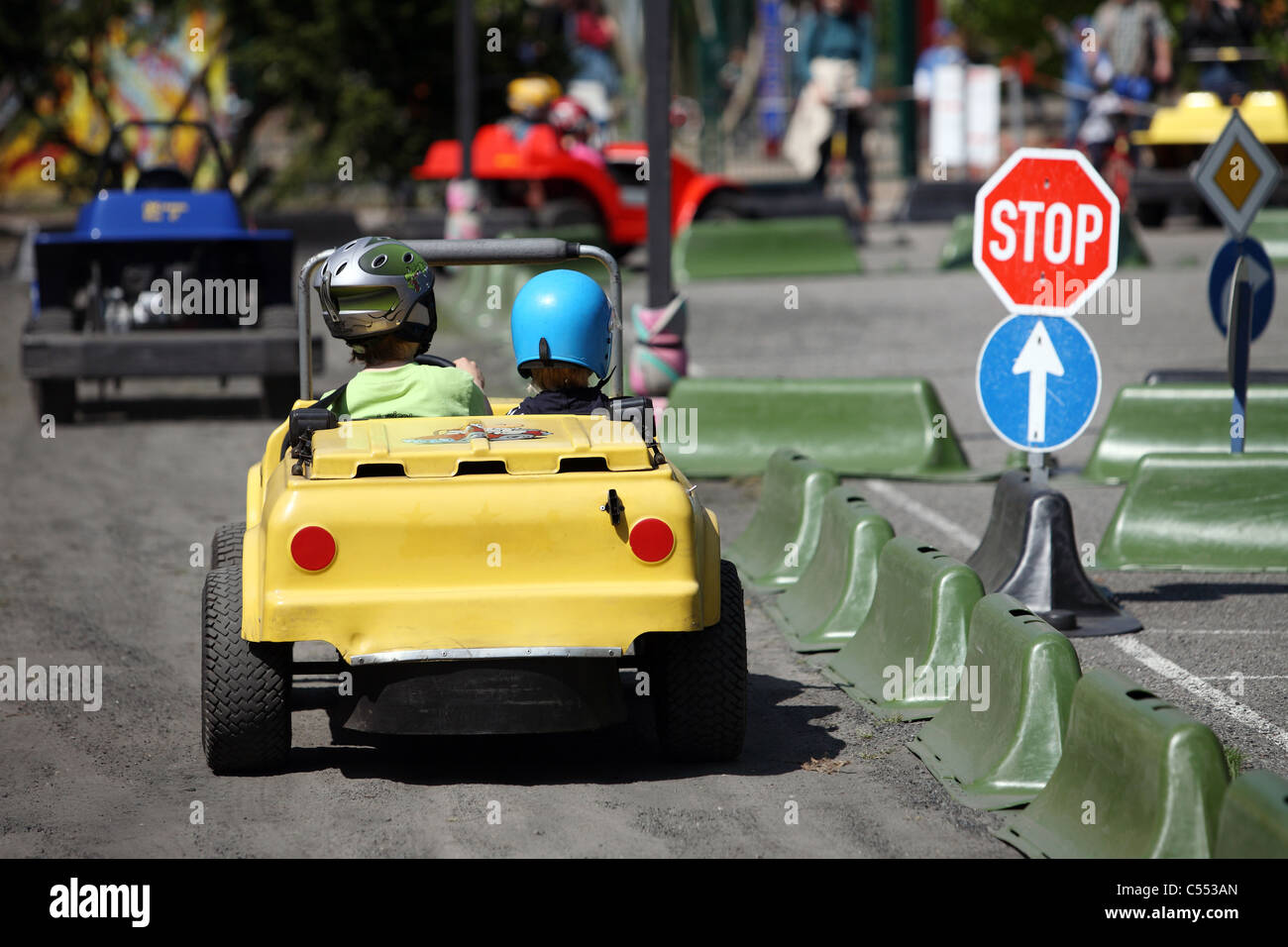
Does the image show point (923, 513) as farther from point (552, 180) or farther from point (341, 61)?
point (341, 61)

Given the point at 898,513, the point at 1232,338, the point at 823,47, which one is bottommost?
the point at 898,513

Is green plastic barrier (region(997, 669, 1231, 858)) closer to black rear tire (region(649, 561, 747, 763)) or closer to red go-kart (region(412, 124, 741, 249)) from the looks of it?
black rear tire (region(649, 561, 747, 763))

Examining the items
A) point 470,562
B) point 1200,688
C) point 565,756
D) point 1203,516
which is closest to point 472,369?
point 470,562

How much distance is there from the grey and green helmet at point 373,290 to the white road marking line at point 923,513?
3998 mm

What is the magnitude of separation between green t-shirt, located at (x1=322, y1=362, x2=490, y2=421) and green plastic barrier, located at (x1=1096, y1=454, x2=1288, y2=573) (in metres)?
3.93

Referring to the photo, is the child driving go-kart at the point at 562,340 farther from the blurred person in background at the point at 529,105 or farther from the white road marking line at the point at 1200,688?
the blurred person in background at the point at 529,105

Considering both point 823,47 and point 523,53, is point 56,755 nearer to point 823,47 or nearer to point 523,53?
point 823,47

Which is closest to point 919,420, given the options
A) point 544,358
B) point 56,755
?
point 544,358

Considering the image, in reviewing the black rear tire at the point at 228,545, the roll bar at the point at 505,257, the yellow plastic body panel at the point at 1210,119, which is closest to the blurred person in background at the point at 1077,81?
the yellow plastic body panel at the point at 1210,119

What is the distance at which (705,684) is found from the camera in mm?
5699

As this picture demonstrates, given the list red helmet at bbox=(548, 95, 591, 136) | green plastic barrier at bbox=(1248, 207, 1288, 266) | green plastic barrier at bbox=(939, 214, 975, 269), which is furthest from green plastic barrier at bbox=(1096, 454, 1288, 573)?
red helmet at bbox=(548, 95, 591, 136)

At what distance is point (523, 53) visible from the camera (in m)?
27.9

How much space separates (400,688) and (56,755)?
146 cm

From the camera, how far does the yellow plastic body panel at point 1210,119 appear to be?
79.4 ft
